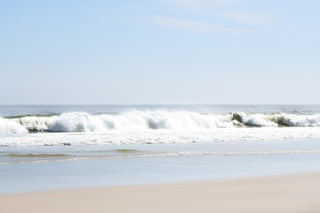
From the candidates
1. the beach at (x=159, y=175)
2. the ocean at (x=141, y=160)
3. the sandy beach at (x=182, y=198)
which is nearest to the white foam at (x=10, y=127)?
the ocean at (x=141, y=160)

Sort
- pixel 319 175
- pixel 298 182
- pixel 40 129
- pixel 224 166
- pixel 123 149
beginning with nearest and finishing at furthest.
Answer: pixel 298 182
pixel 319 175
pixel 224 166
pixel 123 149
pixel 40 129

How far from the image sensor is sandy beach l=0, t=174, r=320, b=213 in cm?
759

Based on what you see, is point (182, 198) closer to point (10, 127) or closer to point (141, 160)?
point (141, 160)

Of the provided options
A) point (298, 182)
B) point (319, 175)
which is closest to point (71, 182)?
point (298, 182)

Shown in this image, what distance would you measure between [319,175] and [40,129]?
77.3 feet

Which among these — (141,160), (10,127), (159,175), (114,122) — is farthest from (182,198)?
(114,122)

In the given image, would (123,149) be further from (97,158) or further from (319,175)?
(319,175)

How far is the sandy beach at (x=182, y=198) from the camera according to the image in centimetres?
759

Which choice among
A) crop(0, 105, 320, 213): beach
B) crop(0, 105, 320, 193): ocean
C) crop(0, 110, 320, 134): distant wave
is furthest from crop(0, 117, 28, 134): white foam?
crop(0, 105, 320, 213): beach

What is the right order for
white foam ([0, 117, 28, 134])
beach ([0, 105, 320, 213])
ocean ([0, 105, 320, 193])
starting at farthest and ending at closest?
white foam ([0, 117, 28, 134]), ocean ([0, 105, 320, 193]), beach ([0, 105, 320, 213])

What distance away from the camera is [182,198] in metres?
8.41

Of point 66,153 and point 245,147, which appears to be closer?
point 66,153

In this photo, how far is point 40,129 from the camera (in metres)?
31.9

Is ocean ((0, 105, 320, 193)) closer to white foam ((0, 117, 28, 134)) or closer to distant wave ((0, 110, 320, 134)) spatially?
white foam ((0, 117, 28, 134))
